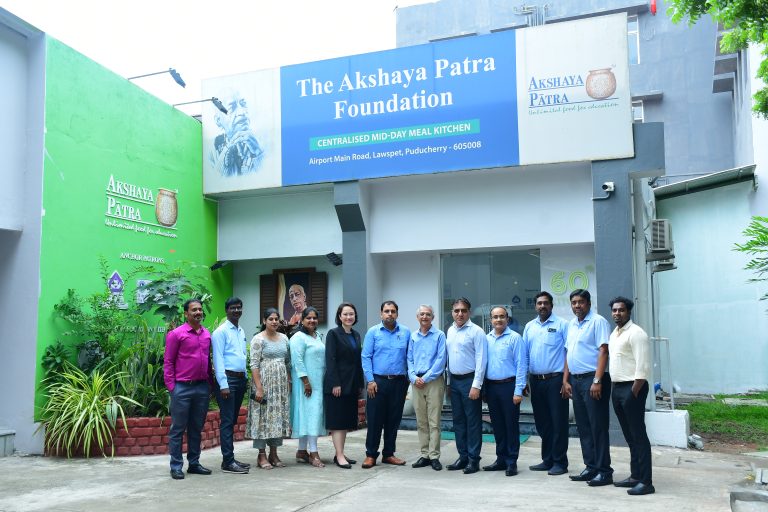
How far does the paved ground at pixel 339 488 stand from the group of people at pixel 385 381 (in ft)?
0.89

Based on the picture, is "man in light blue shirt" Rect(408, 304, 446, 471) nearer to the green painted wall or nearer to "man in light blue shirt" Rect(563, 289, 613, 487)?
"man in light blue shirt" Rect(563, 289, 613, 487)

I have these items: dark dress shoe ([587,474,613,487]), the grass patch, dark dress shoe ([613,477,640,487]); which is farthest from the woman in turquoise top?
the grass patch

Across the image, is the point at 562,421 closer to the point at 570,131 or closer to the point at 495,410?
the point at 495,410

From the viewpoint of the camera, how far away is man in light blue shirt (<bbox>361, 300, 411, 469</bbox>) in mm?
7016

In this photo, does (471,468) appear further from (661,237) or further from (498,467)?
(661,237)

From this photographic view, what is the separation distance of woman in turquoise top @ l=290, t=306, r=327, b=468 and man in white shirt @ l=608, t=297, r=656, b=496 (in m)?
2.80

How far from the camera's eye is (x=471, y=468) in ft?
22.2

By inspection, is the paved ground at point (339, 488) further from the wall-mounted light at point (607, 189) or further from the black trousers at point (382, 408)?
the wall-mounted light at point (607, 189)

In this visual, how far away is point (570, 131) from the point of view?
946 cm

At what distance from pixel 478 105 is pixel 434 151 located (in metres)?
0.87

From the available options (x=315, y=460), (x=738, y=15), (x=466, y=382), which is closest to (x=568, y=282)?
(x=466, y=382)

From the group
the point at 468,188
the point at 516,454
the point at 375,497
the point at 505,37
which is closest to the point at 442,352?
the point at 516,454

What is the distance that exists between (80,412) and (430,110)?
235 inches

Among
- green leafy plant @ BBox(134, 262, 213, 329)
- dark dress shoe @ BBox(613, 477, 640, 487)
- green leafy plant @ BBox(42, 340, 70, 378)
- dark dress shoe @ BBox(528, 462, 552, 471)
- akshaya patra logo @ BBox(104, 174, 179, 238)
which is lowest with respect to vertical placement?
dark dress shoe @ BBox(528, 462, 552, 471)
